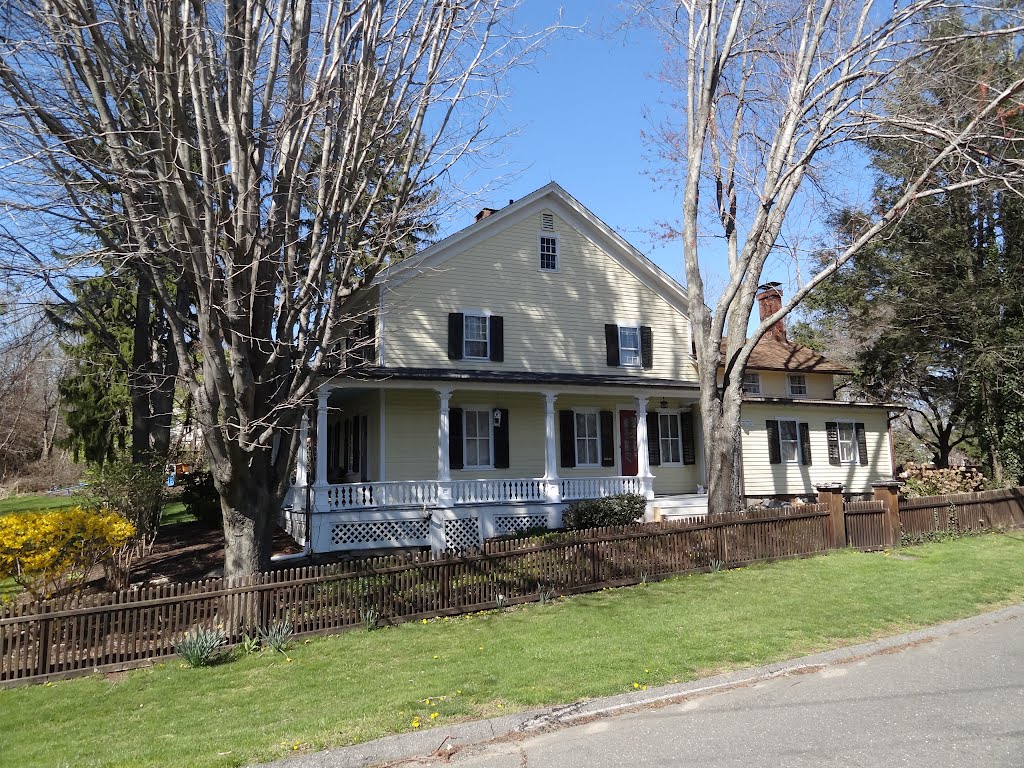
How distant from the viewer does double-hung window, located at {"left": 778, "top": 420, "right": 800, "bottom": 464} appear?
22.9m

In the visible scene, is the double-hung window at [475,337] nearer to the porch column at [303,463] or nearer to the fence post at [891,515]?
the porch column at [303,463]

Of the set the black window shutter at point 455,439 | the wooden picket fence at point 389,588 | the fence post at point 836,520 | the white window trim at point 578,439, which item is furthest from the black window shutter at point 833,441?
the black window shutter at point 455,439

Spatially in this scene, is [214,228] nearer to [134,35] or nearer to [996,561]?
[134,35]

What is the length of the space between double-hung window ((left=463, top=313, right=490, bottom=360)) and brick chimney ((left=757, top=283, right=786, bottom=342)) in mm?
12668

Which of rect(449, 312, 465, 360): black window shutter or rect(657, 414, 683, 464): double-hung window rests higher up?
rect(449, 312, 465, 360): black window shutter

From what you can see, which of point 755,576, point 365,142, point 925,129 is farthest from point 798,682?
point 925,129

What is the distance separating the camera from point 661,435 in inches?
846

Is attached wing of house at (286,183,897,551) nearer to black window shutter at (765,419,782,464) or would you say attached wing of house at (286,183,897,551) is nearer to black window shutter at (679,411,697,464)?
black window shutter at (679,411,697,464)

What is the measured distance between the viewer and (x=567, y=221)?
20938mm

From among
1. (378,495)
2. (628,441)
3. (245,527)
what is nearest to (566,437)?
(628,441)

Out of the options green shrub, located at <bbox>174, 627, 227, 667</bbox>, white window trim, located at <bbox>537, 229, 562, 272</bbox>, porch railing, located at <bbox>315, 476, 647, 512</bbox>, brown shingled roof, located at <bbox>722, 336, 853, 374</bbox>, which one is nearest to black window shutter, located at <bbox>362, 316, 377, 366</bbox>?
porch railing, located at <bbox>315, 476, 647, 512</bbox>

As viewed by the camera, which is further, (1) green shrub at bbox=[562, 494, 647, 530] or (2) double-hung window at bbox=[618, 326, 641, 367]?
(2) double-hung window at bbox=[618, 326, 641, 367]

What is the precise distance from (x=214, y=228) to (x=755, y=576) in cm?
1023

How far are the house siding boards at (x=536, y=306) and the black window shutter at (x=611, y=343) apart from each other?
0.53 feet
